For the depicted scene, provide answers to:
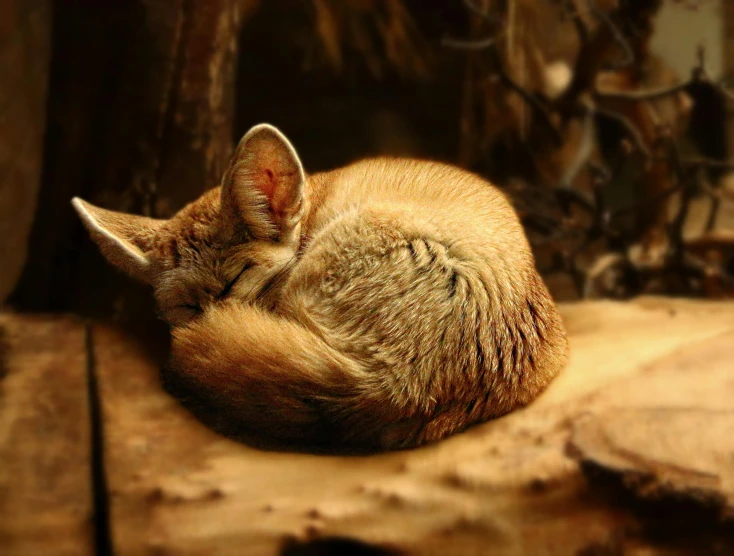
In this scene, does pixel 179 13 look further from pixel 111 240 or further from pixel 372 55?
pixel 372 55

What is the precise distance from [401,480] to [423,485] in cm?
5

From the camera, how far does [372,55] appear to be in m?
3.98

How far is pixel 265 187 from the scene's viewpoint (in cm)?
186

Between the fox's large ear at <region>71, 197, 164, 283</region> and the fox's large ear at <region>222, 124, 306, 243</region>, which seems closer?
the fox's large ear at <region>222, 124, 306, 243</region>

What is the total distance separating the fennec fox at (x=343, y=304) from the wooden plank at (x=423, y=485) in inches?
3.4

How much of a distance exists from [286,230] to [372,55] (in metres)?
2.31

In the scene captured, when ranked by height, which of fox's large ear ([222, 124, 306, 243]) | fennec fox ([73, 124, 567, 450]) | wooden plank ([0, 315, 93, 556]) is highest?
fox's large ear ([222, 124, 306, 243])

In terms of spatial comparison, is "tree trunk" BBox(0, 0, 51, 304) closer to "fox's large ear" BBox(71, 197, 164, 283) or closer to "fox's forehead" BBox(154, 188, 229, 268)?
"fox's large ear" BBox(71, 197, 164, 283)

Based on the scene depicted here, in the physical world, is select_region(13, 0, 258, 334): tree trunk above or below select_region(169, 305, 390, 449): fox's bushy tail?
above

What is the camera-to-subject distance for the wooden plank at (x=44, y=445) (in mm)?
1389

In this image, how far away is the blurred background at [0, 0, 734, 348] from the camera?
264 cm

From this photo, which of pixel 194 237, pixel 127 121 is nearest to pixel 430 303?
pixel 194 237

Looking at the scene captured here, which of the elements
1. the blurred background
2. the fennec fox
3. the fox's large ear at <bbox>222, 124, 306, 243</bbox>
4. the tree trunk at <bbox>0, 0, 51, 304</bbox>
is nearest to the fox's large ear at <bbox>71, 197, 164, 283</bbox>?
the fennec fox

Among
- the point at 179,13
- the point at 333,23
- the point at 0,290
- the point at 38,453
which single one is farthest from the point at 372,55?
A: the point at 38,453
